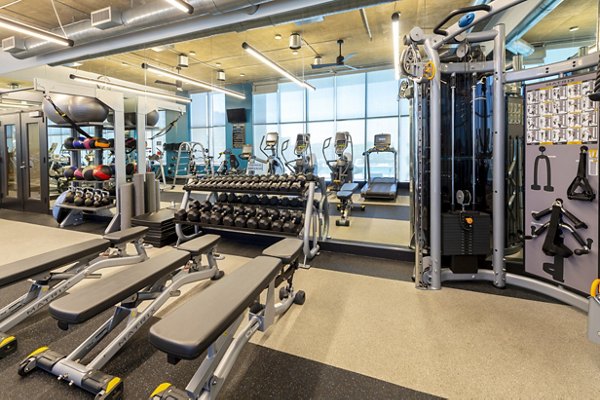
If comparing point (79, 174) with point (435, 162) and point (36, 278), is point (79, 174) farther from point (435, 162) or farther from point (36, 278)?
point (435, 162)

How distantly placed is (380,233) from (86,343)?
12.1 feet

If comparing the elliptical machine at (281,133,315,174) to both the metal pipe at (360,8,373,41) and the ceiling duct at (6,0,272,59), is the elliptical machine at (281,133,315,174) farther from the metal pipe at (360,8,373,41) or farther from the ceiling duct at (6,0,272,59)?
the ceiling duct at (6,0,272,59)

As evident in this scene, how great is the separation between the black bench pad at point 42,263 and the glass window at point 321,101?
836 cm

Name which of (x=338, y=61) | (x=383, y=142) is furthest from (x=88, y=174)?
(x=383, y=142)

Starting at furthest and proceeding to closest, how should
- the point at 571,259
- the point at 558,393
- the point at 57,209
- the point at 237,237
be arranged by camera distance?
the point at 57,209 < the point at 237,237 < the point at 571,259 < the point at 558,393

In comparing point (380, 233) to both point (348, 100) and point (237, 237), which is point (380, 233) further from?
point (348, 100)

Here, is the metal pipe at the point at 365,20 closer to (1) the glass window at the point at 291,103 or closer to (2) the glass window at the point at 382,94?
(2) the glass window at the point at 382,94

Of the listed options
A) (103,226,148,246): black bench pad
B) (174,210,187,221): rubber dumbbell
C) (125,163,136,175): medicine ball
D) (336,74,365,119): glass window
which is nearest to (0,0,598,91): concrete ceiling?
(336,74,365,119): glass window

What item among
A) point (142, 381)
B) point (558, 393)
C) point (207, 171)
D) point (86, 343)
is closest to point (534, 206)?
point (558, 393)

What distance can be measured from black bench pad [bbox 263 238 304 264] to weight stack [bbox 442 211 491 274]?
139 centimetres

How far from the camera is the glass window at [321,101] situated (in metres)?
9.91

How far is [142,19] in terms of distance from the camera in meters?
4.60

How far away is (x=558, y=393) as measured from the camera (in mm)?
1561

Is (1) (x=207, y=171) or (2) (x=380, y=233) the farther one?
(1) (x=207, y=171)
